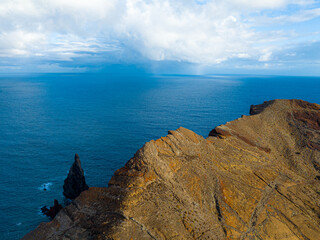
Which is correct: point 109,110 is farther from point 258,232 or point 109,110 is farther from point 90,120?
point 258,232

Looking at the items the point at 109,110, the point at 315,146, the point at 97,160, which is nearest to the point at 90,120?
the point at 109,110

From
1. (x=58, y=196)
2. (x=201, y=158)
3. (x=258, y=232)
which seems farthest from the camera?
(x=58, y=196)

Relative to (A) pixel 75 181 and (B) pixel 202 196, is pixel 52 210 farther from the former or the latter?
(B) pixel 202 196

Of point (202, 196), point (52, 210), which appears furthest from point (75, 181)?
point (202, 196)

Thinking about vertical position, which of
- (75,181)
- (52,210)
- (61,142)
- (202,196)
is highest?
(202,196)

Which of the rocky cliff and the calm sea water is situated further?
the calm sea water

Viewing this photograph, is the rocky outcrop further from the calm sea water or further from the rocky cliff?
the rocky cliff

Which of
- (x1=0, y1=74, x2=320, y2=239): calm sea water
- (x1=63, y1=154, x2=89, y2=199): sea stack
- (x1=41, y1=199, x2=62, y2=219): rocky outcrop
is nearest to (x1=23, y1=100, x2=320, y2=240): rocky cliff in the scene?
(x1=63, y1=154, x2=89, y2=199): sea stack

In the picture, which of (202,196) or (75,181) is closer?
(202,196)
